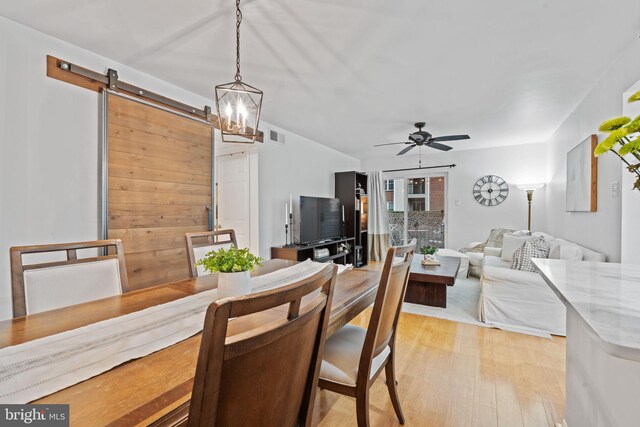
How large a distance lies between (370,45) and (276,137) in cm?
237

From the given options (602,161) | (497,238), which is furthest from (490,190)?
(602,161)

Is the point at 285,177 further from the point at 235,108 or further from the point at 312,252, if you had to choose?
the point at 235,108

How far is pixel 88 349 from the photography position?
0.87m

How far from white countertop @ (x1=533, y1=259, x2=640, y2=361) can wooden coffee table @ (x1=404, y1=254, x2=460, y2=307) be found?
174 centimetres

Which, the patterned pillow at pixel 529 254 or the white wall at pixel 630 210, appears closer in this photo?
the white wall at pixel 630 210

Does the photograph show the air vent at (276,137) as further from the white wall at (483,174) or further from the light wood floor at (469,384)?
the light wood floor at (469,384)

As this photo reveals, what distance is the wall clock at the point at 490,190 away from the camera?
5.66m

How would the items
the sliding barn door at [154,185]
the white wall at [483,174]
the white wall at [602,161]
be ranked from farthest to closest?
1. the white wall at [483,174]
2. the sliding barn door at [154,185]
3. the white wall at [602,161]

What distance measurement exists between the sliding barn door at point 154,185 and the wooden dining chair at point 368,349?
2.10m

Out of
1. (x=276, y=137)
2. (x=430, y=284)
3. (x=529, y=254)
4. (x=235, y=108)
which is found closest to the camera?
(x=235, y=108)

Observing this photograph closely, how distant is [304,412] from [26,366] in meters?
0.77

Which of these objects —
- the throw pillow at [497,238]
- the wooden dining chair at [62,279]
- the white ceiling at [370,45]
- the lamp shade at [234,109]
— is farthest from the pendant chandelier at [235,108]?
the throw pillow at [497,238]

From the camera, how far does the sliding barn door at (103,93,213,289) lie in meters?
2.51

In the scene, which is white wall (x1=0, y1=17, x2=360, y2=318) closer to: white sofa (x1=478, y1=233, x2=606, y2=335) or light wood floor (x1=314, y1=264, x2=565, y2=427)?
light wood floor (x1=314, y1=264, x2=565, y2=427)
